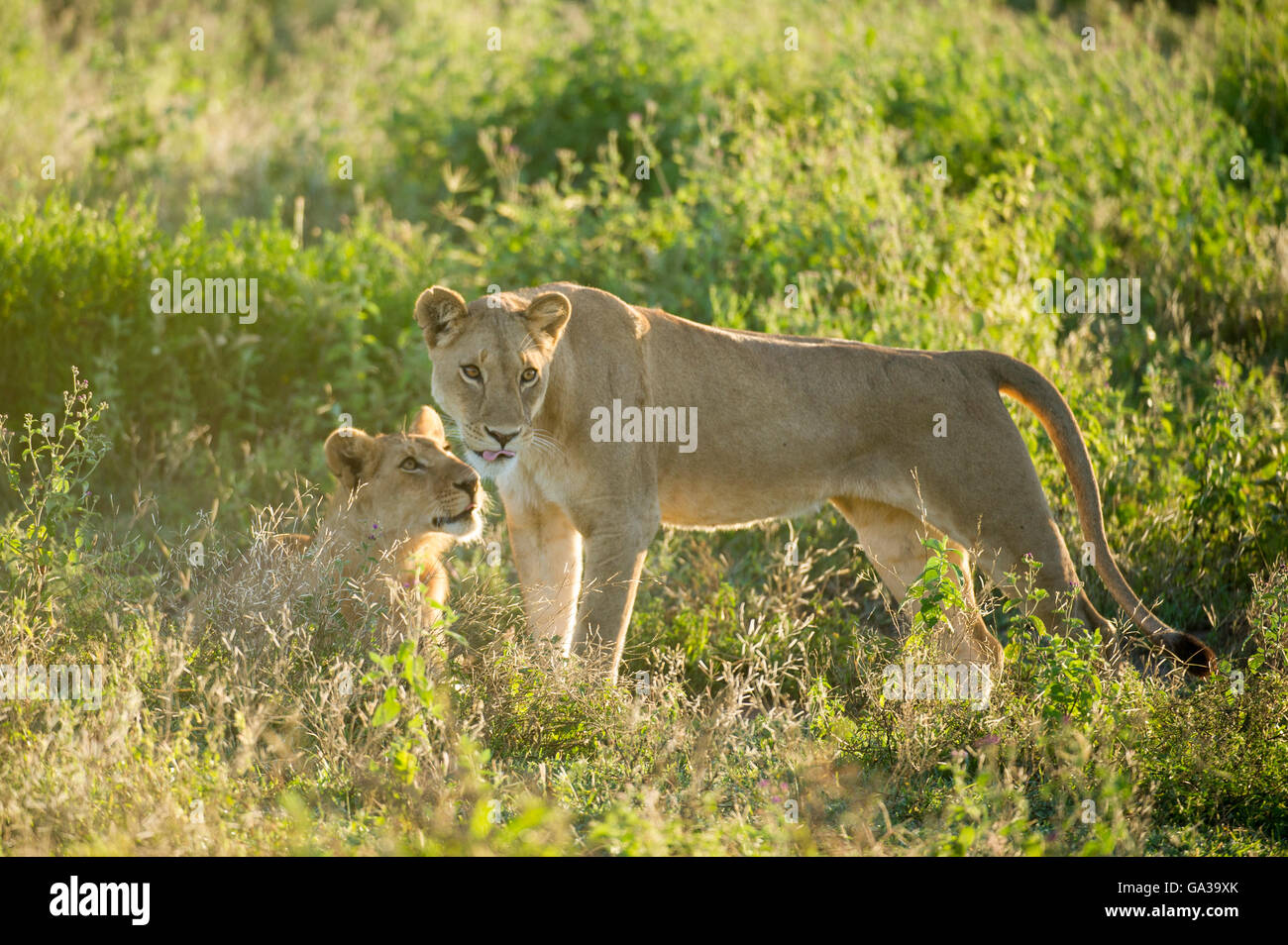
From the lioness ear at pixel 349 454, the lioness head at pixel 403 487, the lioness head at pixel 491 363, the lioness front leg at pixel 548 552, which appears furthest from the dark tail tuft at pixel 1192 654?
the lioness ear at pixel 349 454

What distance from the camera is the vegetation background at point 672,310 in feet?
14.0

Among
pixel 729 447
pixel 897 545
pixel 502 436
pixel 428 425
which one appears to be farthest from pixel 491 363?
pixel 897 545

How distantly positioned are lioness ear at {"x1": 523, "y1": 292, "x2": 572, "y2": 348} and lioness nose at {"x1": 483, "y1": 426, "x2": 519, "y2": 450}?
42 centimetres

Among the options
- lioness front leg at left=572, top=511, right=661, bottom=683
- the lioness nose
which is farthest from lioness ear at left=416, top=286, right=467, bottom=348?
lioness front leg at left=572, top=511, right=661, bottom=683

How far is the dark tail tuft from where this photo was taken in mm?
5047

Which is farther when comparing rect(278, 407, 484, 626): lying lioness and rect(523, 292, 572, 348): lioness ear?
rect(278, 407, 484, 626): lying lioness

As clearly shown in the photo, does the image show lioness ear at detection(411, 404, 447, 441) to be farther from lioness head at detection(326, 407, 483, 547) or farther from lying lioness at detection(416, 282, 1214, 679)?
lying lioness at detection(416, 282, 1214, 679)

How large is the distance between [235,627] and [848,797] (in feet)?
7.41

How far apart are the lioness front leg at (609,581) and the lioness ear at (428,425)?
3.10 ft

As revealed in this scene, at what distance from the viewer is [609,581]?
5355mm

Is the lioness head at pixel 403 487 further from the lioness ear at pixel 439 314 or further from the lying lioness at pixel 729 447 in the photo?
the lioness ear at pixel 439 314

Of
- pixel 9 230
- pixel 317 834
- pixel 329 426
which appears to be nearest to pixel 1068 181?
pixel 329 426

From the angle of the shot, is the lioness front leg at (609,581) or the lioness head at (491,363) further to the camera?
the lioness front leg at (609,581)

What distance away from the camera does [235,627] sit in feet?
16.2
